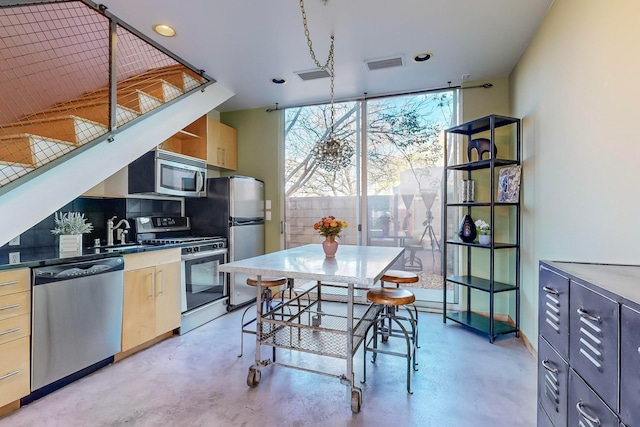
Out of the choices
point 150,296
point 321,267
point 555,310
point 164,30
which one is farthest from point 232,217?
point 555,310

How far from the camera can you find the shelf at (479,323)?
3.01 m

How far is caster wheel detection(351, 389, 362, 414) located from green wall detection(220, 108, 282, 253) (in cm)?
267

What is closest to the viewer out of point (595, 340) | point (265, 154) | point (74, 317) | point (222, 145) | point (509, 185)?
point (595, 340)

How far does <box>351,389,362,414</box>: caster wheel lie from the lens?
74.3 inches

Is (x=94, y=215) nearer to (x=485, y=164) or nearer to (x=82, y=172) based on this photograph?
(x=82, y=172)

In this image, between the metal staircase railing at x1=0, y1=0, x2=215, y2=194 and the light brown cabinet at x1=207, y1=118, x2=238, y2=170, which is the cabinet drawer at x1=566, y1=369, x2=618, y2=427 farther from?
the light brown cabinet at x1=207, y1=118, x2=238, y2=170

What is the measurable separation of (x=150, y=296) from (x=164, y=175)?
4.01ft

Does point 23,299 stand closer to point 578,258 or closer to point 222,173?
point 222,173

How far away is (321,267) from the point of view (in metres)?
2.01

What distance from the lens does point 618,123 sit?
154 centimetres

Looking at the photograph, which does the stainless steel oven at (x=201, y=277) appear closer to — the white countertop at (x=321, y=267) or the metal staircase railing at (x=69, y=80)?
the white countertop at (x=321, y=267)

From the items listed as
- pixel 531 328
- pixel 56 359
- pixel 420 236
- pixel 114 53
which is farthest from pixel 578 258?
pixel 114 53

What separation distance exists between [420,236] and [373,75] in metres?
1.96

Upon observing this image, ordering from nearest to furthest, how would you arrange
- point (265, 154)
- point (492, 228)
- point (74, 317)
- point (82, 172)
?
1. point (74, 317)
2. point (82, 172)
3. point (492, 228)
4. point (265, 154)
